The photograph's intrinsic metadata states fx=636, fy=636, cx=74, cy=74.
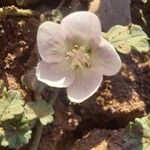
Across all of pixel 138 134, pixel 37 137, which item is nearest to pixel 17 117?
pixel 37 137

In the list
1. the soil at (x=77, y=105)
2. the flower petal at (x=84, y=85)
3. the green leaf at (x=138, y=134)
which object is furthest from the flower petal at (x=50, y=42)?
the green leaf at (x=138, y=134)

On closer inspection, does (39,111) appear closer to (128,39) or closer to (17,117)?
(17,117)

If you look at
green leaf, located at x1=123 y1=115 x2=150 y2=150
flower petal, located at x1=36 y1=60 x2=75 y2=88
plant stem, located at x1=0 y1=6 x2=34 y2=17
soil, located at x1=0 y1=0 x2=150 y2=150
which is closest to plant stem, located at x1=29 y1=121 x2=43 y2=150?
soil, located at x1=0 y1=0 x2=150 y2=150

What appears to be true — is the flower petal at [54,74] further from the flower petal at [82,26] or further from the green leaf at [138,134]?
the green leaf at [138,134]

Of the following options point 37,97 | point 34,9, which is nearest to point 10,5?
point 34,9

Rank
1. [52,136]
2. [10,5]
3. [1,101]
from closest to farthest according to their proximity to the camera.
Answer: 1. [1,101]
2. [52,136]
3. [10,5]

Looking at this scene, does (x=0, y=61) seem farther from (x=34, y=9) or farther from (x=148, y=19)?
(x=148, y=19)
